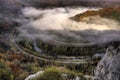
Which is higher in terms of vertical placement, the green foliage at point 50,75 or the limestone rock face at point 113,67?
the green foliage at point 50,75

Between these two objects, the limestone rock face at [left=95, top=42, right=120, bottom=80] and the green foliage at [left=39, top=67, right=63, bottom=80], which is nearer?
the green foliage at [left=39, top=67, right=63, bottom=80]

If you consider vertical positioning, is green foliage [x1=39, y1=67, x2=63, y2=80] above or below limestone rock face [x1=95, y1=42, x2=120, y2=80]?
above

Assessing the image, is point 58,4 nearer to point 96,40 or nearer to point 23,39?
point 96,40

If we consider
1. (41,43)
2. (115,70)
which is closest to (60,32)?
(41,43)

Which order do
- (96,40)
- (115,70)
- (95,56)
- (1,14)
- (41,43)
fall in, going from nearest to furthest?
(115,70), (95,56), (96,40), (41,43), (1,14)

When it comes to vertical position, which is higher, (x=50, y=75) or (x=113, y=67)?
(x=50, y=75)

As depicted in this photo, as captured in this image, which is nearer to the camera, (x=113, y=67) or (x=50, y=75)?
(x=50, y=75)

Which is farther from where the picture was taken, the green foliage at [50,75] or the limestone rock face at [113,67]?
the limestone rock face at [113,67]

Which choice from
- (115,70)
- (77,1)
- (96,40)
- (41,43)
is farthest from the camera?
(41,43)

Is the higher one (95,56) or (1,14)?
(1,14)

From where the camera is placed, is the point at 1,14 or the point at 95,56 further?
the point at 1,14
